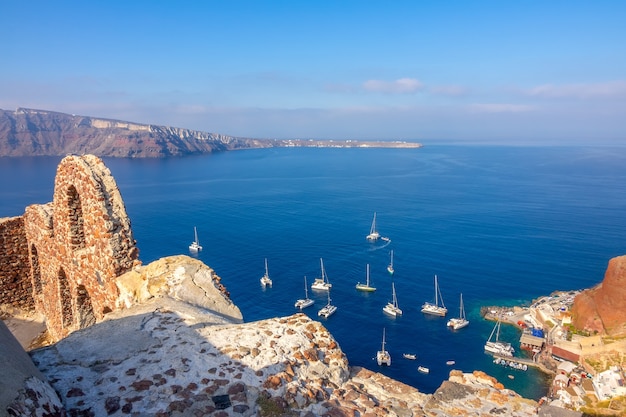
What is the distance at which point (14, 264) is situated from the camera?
41.0ft

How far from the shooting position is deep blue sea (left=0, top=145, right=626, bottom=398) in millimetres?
39406

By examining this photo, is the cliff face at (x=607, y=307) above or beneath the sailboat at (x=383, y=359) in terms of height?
above

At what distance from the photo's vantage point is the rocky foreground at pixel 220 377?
14.9ft

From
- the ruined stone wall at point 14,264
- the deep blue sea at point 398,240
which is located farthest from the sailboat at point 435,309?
the ruined stone wall at point 14,264

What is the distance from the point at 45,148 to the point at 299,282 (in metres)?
175

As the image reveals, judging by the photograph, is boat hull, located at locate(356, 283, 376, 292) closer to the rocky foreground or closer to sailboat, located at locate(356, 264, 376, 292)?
sailboat, located at locate(356, 264, 376, 292)

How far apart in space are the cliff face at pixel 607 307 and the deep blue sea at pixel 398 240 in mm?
5787

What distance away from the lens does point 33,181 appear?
334ft

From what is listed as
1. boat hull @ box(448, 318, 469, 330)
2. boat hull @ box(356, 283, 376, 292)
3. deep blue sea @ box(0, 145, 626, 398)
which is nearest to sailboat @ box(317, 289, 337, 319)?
deep blue sea @ box(0, 145, 626, 398)

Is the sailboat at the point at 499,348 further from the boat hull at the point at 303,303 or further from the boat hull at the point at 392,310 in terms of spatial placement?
the boat hull at the point at 303,303

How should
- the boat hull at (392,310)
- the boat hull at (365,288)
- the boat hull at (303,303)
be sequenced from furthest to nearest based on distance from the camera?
the boat hull at (365,288), the boat hull at (303,303), the boat hull at (392,310)

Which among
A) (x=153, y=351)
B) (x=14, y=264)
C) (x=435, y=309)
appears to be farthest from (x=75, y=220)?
(x=435, y=309)

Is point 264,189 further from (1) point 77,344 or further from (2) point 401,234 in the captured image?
(1) point 77,344

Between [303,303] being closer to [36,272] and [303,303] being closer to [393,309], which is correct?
[393,309]
